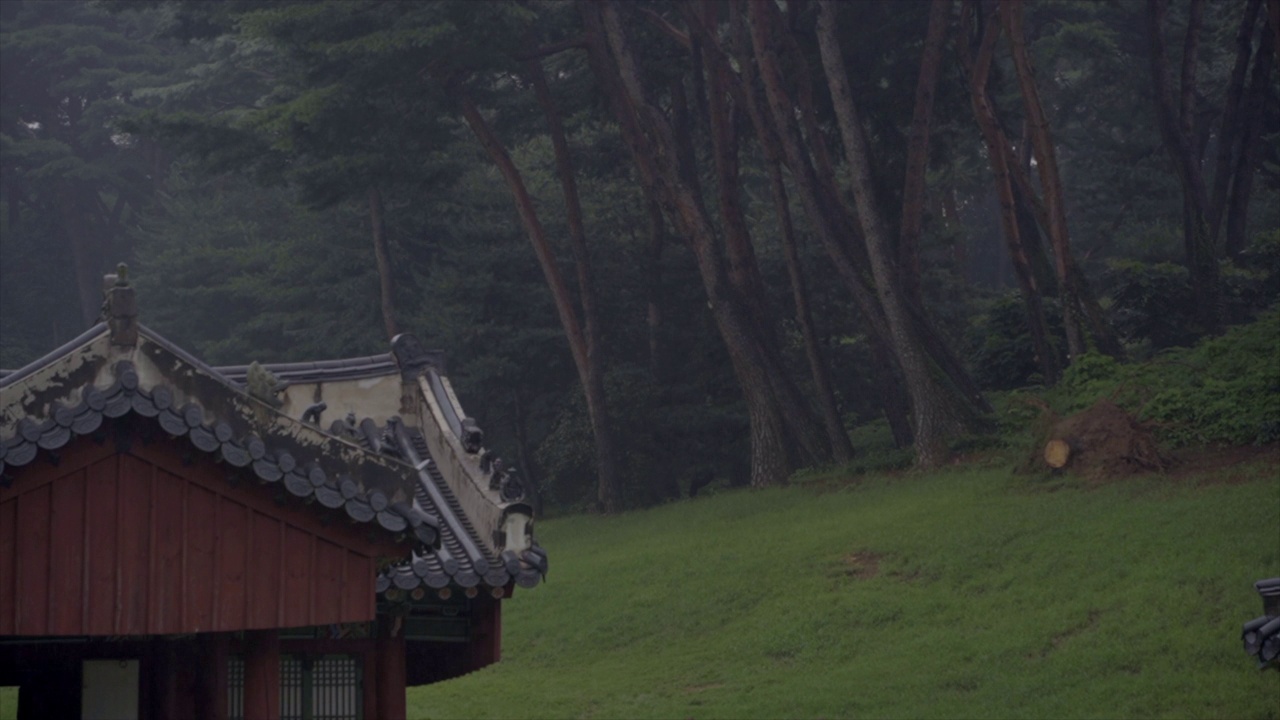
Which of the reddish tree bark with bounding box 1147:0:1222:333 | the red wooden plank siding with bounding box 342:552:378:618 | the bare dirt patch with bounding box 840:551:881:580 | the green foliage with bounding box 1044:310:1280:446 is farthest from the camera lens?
the reddish tree bark with bounding box 1147:0:1222:333

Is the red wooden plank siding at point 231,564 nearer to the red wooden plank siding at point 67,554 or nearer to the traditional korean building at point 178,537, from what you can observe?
the traditional korean building at point 178,537

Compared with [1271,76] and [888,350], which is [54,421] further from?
[1271,76]

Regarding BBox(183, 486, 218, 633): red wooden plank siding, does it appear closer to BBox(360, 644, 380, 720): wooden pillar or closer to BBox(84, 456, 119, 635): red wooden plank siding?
BBox(84, 456, 119, 635): red wooden plank siding

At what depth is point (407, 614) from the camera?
10164 millimetres

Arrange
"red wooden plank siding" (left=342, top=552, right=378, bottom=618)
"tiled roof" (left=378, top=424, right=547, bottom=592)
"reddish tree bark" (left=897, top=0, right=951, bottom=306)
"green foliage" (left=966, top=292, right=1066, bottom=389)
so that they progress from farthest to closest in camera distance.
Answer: "green foliage" (left=966, top=292, right=1066, bottom=389), "reddish tree bark" (left=897, top=0, right=951, bottom=306), "tiled roof" (left=378, top=424, right=547, bottom=592), "red wooden plank siding" (left=342, top=552, right=378, bottom=618)

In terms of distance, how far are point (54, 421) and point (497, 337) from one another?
91.4 ft

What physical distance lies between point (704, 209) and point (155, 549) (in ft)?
74.5

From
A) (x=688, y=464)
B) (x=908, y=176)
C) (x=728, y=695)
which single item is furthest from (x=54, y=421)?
(x=688, y=464)

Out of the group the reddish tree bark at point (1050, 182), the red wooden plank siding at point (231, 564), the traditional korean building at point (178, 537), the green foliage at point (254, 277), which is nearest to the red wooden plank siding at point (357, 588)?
the traditional korean building at point (178, 537)

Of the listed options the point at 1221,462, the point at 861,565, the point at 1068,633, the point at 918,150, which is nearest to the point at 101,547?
the point at 1068,633

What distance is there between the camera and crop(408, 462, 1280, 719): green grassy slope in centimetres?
1511

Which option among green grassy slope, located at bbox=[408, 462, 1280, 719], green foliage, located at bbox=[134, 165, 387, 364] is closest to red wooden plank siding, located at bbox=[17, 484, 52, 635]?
green grassy slope, located at bbox=[408, 462, 1280, 719]

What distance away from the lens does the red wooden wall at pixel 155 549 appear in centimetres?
738

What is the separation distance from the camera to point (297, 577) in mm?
8031
